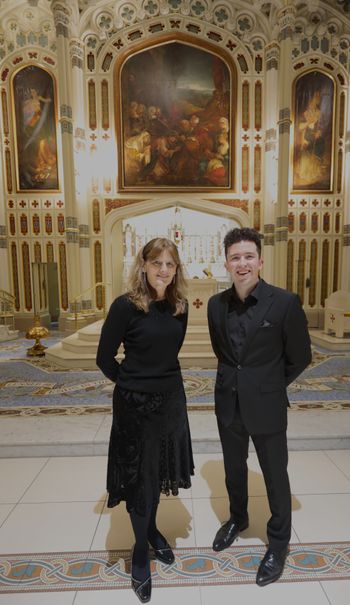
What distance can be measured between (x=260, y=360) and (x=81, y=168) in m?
10.5

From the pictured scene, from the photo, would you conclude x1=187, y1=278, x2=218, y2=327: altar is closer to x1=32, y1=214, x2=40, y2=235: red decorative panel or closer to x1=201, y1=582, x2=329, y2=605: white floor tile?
x1=201, y1=582, x2=329, y2=605: white floor tile

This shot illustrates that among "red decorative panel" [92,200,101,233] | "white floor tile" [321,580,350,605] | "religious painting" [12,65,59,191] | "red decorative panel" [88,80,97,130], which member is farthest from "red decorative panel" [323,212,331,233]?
"white floor tile" [321,580,350,605]

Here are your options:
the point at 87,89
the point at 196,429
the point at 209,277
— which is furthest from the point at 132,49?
the point at 196,429

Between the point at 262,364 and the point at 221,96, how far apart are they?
11.6m

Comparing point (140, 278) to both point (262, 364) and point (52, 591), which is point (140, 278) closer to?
point (262, 364)

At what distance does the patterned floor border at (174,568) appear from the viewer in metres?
2.12

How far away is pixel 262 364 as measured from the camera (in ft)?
6.63

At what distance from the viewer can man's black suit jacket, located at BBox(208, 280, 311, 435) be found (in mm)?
1979

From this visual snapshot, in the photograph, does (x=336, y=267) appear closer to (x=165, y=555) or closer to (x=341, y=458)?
(x=341, y=458)

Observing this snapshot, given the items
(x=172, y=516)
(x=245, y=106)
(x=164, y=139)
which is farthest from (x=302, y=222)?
(x=172, y=516)

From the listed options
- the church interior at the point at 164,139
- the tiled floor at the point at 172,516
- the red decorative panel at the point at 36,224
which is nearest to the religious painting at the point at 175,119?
the church interior at the point at 164,139

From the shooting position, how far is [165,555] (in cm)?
227

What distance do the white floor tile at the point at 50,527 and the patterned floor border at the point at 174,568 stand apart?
0.26 ft

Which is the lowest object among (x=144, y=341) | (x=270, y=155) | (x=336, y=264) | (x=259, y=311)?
(x=336, y=264)
